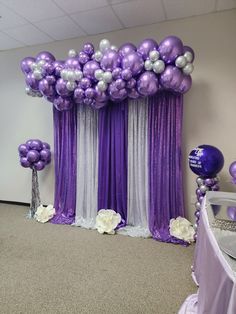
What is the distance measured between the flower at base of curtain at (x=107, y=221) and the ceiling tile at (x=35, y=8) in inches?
102

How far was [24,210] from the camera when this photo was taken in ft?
13.1

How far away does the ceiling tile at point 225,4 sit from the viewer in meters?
2.60

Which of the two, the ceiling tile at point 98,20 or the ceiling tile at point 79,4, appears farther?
the ceiling tile at point 98,20

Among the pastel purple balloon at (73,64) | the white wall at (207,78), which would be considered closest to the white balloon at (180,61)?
the white wall at (207,78)

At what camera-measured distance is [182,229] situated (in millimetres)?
2820

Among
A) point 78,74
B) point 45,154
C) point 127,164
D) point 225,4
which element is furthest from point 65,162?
point 225,4

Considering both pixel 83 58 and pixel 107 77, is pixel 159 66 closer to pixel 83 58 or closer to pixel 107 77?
pixel 107 77

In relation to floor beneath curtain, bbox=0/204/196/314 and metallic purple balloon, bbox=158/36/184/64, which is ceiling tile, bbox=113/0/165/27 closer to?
metallic purple balloon, bbox=158/36/184/64

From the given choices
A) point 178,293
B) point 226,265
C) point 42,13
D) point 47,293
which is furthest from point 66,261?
point 42,13

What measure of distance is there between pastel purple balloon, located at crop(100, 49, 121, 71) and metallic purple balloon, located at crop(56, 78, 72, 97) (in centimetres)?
57

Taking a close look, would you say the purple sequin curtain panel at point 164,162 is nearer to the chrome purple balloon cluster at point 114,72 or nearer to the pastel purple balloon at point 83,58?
the chrome purple balloon cluster at point 114,72

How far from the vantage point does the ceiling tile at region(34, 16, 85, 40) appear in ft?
9.97

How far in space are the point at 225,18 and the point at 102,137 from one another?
2.10 m

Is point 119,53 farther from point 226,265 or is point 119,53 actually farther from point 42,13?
point 226,265
